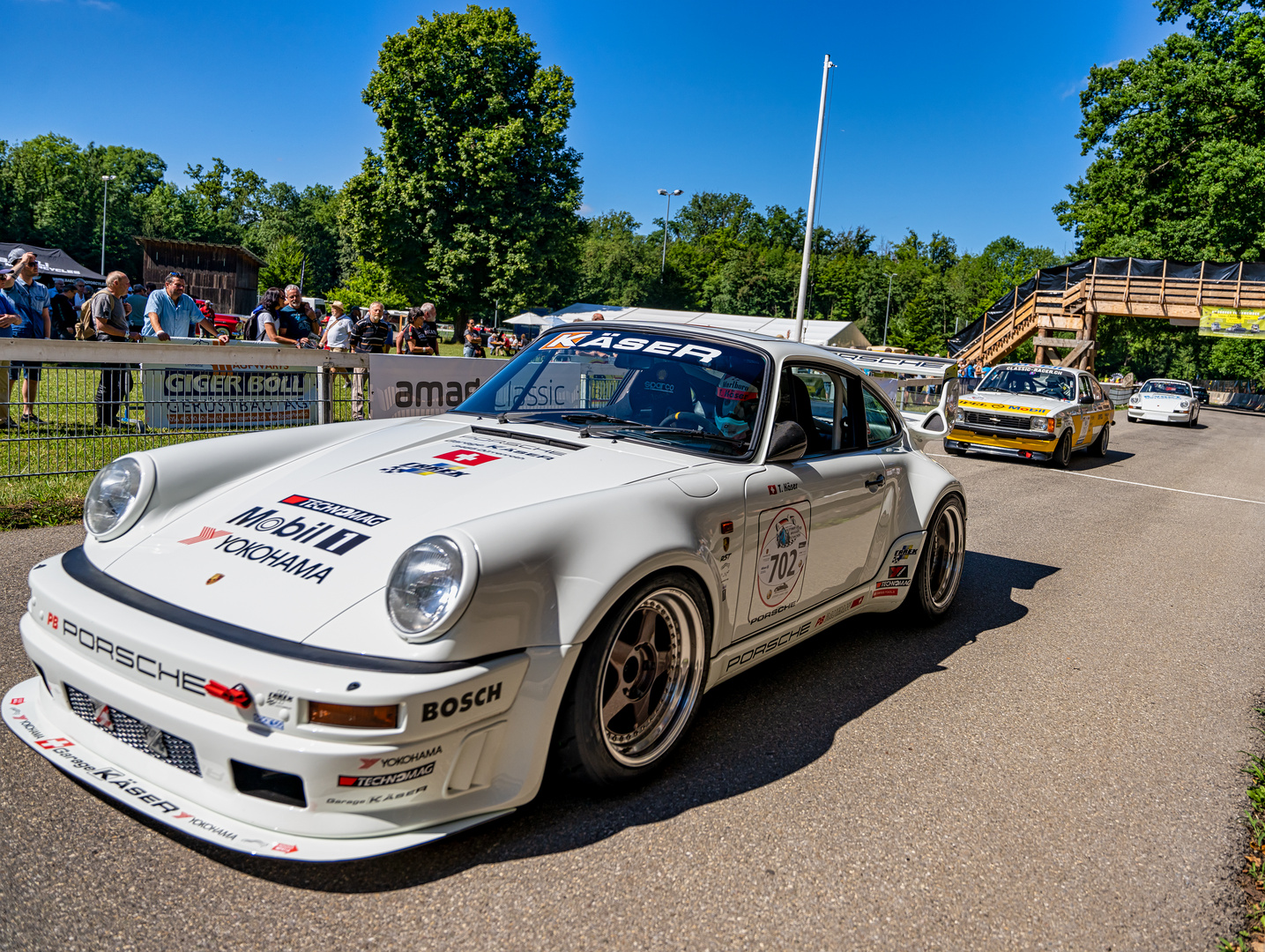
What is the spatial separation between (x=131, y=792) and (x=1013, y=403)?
14106 millimetres

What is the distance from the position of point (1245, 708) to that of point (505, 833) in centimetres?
363

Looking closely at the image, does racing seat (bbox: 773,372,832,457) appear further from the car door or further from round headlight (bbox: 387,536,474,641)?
round headlight (bbox: 387,536,474,641)

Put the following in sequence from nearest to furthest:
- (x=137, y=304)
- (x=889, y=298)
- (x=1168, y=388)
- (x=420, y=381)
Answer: (x=420, y=381)
(x=137, y=304)
(x=1168, y=388)
(x=889, y=298)

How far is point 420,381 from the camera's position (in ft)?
32.8

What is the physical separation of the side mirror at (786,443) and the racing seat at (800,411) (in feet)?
0.36

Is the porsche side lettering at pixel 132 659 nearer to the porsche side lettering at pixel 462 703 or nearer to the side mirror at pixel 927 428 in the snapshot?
the porsche side lettering at pixel 462 703

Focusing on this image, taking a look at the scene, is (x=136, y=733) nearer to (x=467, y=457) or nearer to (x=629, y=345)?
(x=467, y=457)

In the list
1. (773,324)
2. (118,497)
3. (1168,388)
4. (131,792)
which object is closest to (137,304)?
(118,497)

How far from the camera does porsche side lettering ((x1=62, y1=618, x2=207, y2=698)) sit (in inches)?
90.7

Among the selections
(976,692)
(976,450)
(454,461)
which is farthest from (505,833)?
(976,450)

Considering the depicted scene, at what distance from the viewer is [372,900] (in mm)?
2322

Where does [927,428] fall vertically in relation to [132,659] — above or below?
above

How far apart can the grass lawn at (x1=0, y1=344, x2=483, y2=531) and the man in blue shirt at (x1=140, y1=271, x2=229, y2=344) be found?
117 inches

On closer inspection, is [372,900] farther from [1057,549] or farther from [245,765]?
[1057,549]
